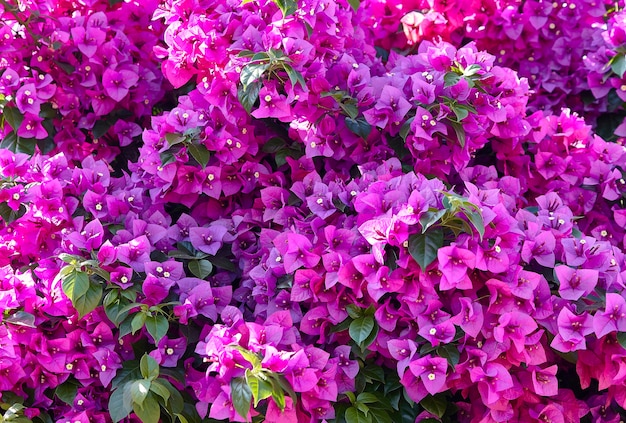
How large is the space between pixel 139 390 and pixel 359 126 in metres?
1.07

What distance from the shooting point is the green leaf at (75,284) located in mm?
2119

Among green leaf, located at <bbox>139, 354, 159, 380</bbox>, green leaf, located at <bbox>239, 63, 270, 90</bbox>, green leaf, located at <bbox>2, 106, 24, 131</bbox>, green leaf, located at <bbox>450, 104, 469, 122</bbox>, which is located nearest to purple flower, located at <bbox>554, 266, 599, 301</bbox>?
green leaf, located at <bbox>450, 104, 469, 122</bbox>

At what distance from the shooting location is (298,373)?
209cm

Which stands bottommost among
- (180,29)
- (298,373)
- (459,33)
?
(298,373)

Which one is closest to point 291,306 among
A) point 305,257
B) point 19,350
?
point 305,257

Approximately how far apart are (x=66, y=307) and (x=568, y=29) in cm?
238

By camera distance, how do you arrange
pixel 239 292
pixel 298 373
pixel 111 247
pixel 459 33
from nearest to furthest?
pixel 298 373, pixel 111 247, pixel 239 292, pixel 459 33

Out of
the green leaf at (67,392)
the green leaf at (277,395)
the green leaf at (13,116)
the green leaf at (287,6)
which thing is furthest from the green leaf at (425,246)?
the green leaf at (13,116)

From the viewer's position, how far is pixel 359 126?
2539 millimetres

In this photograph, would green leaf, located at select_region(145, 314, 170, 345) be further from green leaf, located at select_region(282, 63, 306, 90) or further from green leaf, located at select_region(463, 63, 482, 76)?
green leaf, located at select_region(463, 63, 482, 76)

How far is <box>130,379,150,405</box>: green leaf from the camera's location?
201 cm

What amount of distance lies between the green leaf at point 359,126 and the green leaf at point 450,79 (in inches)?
11.0

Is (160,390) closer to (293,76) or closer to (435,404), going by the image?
(435,404)

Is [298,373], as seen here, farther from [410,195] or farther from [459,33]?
[459,33]
